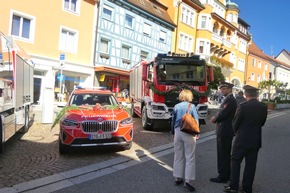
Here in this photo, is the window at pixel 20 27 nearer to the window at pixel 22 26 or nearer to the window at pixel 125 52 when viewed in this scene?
the window at pixel 22 26

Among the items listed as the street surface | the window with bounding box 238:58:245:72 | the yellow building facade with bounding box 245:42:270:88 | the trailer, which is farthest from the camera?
the yellow building facade with bounding box 245:42:270:88

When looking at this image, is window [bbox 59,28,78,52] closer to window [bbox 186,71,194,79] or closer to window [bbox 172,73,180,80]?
window [bbox 172,73,180,80]

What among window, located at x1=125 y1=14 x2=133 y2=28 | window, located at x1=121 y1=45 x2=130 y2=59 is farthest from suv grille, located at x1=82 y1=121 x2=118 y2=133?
window, located at x1=125 y1=14 x2=133 y2=28

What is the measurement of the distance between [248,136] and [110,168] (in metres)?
Result: 2.96

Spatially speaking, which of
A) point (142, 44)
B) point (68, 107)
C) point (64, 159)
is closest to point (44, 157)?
point (64, 159)

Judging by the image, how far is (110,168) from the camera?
20.0 ft

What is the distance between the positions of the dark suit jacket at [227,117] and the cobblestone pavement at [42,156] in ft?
9.51

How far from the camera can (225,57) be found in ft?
140

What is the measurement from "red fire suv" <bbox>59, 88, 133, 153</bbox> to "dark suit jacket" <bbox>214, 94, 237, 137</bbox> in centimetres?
266

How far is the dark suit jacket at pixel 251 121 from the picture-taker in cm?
468

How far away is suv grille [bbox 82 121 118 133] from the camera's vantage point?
6.76m

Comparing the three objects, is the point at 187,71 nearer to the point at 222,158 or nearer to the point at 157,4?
the point at 222,158

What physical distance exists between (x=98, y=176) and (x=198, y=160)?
271 cm

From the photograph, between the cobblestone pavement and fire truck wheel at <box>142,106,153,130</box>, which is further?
fire truck wheel at <box>142,106,153,130</box>
